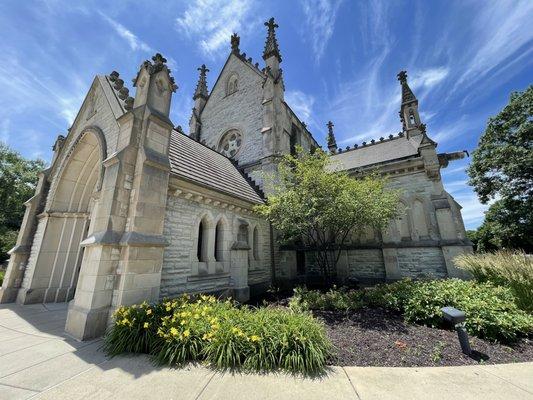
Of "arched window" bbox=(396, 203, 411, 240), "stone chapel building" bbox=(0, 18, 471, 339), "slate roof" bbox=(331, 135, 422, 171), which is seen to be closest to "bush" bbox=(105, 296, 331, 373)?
"stone chapel building" bbox=(0, 18, 471, 339)

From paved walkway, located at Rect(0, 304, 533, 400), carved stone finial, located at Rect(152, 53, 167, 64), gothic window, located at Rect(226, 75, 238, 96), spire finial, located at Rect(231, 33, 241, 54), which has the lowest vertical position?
paved walkway, located at Rect(0, 304, 533, 400)

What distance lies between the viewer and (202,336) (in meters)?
4.58

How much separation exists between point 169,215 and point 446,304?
8.42 meters

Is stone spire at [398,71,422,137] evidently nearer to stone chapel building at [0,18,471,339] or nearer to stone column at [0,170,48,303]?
stone chapel building at [0,18,471,339]

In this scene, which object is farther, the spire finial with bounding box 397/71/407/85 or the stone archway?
the spire finial with bounding box 397/71/407/85

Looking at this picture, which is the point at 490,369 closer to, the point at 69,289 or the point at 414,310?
the point at 414,310

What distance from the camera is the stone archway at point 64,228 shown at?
29.7ft

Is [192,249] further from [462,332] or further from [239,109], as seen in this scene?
[239,109]

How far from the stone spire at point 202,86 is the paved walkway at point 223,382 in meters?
20.5

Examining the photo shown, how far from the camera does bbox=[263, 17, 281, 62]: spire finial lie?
16.6 m

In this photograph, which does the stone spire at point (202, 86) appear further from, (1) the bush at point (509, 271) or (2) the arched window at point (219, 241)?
(1) the bush at point (509, 271)

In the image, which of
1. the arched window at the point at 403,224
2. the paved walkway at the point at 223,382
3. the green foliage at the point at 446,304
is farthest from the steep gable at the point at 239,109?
the paved walkway at the point at 223,382

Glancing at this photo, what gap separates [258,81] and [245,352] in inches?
679

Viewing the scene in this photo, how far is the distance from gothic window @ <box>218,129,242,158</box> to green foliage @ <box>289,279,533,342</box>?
459 inches
